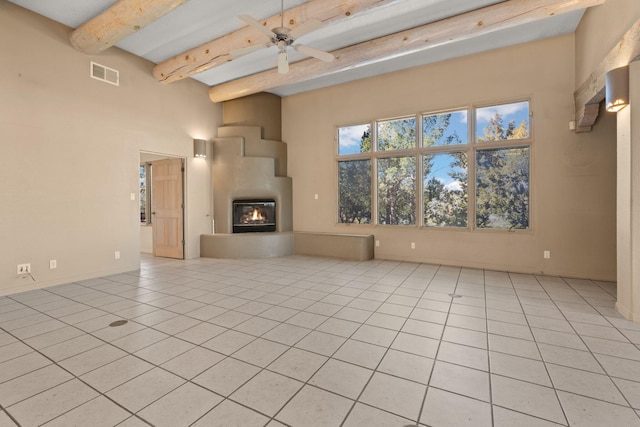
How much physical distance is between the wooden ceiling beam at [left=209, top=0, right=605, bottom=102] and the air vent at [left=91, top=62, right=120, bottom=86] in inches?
90.5

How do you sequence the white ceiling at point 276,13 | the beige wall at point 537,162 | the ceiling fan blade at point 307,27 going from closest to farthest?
1. the ceiling fan blade at point 307,27
2. the white ceiling at point 276,13
3. the beige wall at point 537,162

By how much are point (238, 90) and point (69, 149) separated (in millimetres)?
3184

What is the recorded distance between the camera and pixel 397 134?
6.08 meters

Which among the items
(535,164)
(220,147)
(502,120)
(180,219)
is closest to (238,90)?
(220,147)

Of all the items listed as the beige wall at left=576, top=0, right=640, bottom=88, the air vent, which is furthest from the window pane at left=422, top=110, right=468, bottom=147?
the air vent

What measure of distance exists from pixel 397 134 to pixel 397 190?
1.16 metres

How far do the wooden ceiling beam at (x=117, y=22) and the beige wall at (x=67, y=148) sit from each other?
35 cm

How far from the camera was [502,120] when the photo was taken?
513 centimetres

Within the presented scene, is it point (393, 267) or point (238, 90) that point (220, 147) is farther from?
point (393, 267)

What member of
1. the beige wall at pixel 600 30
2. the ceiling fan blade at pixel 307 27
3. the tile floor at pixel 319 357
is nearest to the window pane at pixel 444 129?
the beige wall at pixel 600 30

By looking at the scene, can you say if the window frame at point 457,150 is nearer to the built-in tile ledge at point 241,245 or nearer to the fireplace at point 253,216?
the built-in tile ledge at point 241,245

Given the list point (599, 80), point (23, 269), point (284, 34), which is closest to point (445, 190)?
point (599, 80)

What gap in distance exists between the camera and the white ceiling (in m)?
3.89

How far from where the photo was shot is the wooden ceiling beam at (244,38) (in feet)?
11.2
